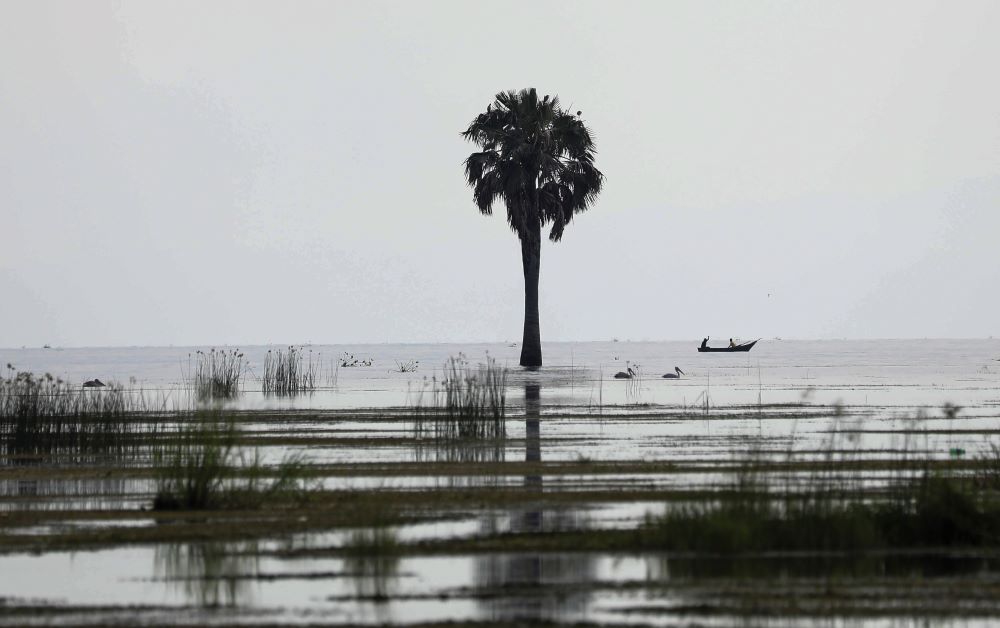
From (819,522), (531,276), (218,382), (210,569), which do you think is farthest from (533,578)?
(531,276)

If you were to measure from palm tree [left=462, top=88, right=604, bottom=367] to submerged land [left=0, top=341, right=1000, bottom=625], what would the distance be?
31.0 meters

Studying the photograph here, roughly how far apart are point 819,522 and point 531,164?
43.8m

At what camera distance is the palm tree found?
182ft

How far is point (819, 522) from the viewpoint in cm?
1248

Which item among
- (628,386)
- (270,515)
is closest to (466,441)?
(270,515)

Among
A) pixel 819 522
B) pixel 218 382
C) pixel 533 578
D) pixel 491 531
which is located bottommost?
pixel 533 578

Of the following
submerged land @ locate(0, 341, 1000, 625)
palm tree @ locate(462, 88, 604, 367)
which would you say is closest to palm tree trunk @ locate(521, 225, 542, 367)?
palm tree @ locate(462, 88, 604, 367)

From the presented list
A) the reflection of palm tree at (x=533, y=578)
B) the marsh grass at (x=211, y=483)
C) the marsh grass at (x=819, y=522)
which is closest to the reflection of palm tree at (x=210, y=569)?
the reflection of palm tree at (x=533, y=578)

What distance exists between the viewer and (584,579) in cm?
1109

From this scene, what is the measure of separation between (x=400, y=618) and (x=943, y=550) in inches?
211

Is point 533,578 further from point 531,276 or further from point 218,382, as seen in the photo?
point 531,276

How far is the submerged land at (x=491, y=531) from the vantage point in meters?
10.2

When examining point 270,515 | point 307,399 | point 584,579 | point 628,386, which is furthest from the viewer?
point 628,386

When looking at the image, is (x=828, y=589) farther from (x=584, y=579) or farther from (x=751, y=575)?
(x=584, y=579)
